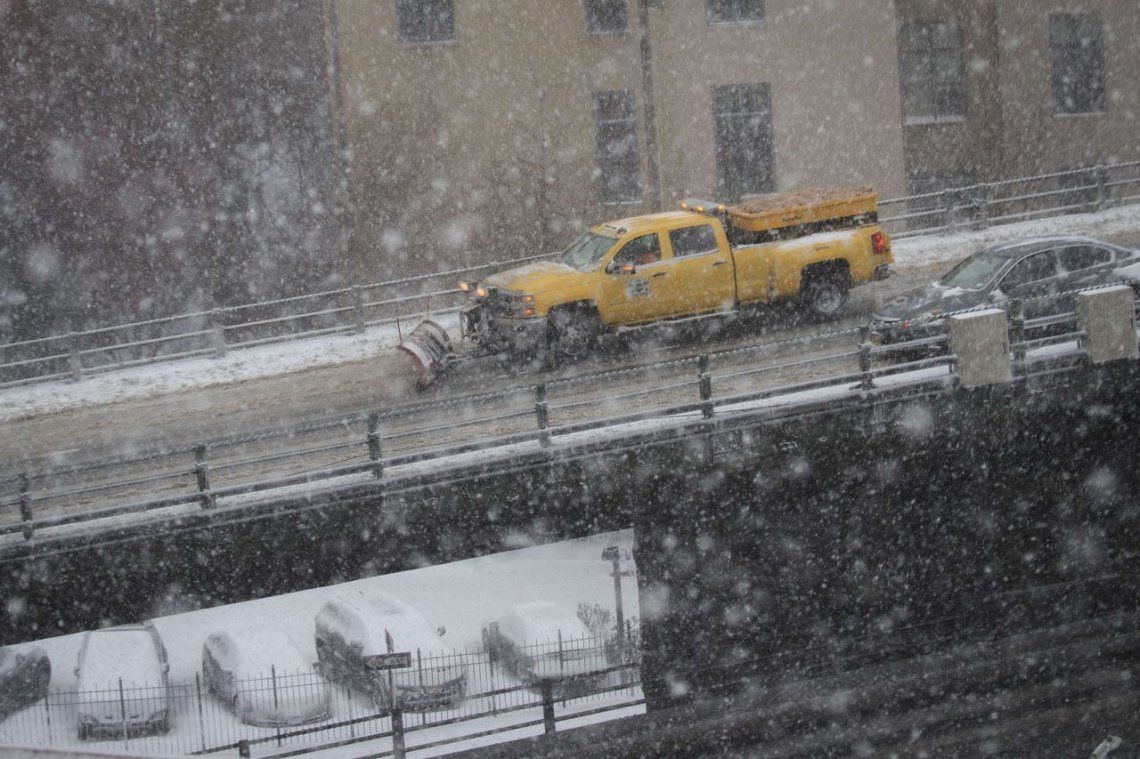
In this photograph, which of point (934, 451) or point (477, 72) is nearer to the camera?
point (934, 451)

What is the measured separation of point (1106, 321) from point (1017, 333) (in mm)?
1156

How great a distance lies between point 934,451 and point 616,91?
38.9ft

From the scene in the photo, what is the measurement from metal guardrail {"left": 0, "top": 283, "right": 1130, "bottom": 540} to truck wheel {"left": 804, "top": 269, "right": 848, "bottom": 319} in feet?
4.30

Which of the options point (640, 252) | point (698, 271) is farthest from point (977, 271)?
point (640, 252)

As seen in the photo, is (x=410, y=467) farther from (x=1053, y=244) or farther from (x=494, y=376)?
(x=1053, y=244)

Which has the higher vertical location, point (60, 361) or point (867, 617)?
point (60, 361)

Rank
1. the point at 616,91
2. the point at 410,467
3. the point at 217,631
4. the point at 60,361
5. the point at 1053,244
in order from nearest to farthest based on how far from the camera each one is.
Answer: the point at 410,467
the point at 1053,244
the point at 217,631
the point at 60,361
the point at 616,91

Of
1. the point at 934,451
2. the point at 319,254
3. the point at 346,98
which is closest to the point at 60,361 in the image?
the point at 319,254

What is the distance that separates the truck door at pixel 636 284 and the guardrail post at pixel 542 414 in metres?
3.47

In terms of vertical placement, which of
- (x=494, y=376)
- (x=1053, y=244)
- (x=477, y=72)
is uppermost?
(x=477, y=72)

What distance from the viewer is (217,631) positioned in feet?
74.7

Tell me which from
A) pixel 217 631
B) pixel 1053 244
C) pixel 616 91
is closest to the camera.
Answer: pixel 1053 244

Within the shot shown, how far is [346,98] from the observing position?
2466 cm

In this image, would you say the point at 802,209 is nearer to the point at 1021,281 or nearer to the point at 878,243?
the point at 878,243
